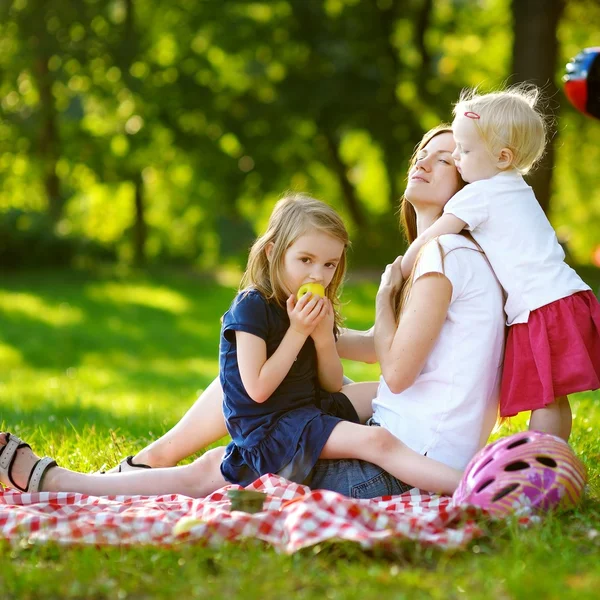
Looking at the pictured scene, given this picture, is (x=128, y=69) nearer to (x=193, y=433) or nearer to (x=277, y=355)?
(x=193, y=433)

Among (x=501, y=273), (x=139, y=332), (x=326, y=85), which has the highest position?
(x=326, y=85)

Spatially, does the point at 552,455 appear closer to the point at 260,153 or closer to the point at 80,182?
the point at 260,153

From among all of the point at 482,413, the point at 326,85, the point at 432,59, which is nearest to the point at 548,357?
the point at 482,413

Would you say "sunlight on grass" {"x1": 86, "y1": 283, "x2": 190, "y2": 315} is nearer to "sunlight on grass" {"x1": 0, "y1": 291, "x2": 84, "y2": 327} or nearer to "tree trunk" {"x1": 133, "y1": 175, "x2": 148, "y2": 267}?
"sunlight on grass" {"x1": 0, "y1": 291, "x2": 84, "y2": 327}

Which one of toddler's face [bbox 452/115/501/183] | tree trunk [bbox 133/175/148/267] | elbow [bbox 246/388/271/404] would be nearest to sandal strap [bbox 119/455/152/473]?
elbow [bbox 246/388/271/404]

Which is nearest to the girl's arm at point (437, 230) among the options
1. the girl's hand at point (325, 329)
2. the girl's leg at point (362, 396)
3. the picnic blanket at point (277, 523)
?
the girl's hand at point (325, 329)

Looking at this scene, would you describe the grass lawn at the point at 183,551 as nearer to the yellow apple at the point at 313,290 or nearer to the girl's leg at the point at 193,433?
the girl's leg at the point at 193,433

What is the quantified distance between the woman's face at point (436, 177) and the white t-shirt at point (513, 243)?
0.54 feet

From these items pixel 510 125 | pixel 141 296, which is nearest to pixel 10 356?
pixel 141 296

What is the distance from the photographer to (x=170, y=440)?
13.3ft

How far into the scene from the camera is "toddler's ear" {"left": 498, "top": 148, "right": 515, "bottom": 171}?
143 inches

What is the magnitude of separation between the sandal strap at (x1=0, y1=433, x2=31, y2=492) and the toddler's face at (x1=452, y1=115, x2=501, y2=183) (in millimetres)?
2112

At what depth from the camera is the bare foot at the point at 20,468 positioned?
3742 mm

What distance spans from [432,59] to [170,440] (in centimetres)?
1681
